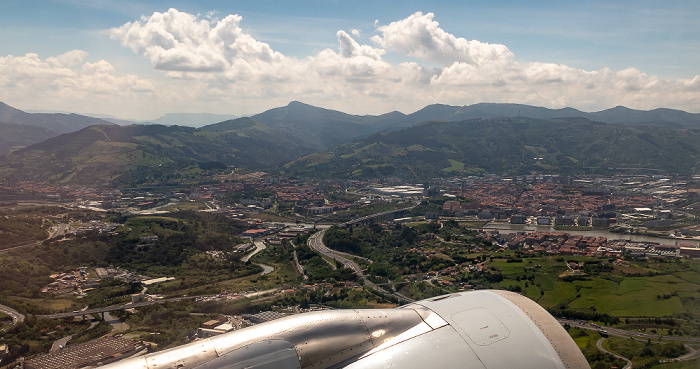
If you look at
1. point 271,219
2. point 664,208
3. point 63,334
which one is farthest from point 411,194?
point 63,334

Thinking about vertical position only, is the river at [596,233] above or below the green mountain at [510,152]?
below

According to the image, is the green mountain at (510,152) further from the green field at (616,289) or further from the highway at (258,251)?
the green field at (616,289)

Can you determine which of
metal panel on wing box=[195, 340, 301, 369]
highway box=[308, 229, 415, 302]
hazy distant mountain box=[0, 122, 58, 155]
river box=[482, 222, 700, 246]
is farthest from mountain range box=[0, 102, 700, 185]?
metal panel on wing box=[195, 340, 301, 369]

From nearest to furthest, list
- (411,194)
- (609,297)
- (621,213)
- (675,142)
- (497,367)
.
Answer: (497,367), (609,297), (621,213), (411,194), (675,142)

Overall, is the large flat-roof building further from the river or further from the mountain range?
the mountain range

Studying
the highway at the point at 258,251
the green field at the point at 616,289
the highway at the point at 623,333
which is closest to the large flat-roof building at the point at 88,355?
the highway at the point at 258,251

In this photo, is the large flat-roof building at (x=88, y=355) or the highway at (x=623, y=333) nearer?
the large flat-roof building at (x=88, y=355)

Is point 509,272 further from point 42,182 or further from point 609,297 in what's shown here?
point 42,182
